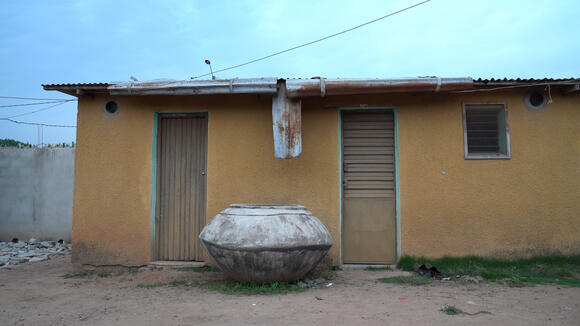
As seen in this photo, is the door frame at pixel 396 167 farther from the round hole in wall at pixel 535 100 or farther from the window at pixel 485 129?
the round hole in wall at pixel 535 100

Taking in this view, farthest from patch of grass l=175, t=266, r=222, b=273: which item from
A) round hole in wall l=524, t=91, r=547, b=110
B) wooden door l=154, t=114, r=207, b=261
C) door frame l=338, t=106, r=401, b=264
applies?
round hole in wall l=524, t=91, r=547, b=110

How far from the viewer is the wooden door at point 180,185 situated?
20.1 ft

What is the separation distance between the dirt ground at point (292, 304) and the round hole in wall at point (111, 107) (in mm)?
2503

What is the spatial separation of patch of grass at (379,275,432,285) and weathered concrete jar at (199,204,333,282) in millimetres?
927

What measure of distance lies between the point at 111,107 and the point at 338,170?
3.57 m

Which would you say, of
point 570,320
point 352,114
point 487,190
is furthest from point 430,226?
point 570,320

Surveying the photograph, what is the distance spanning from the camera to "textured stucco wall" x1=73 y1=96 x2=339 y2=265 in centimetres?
584

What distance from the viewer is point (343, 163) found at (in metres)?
5.96

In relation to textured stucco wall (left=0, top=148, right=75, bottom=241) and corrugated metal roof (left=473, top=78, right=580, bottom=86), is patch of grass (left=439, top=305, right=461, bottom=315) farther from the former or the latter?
textured stucco wall (left=0, top=148, right=75, bottom=241)

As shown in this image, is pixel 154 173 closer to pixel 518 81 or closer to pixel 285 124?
pixel 285 124

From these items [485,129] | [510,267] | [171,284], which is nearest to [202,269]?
[171,284]

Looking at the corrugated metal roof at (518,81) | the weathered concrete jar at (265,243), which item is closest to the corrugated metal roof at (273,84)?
the corrugated metal roof at (518,81)

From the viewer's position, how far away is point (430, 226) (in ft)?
18.6

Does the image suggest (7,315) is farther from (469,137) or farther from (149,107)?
(469,137)
